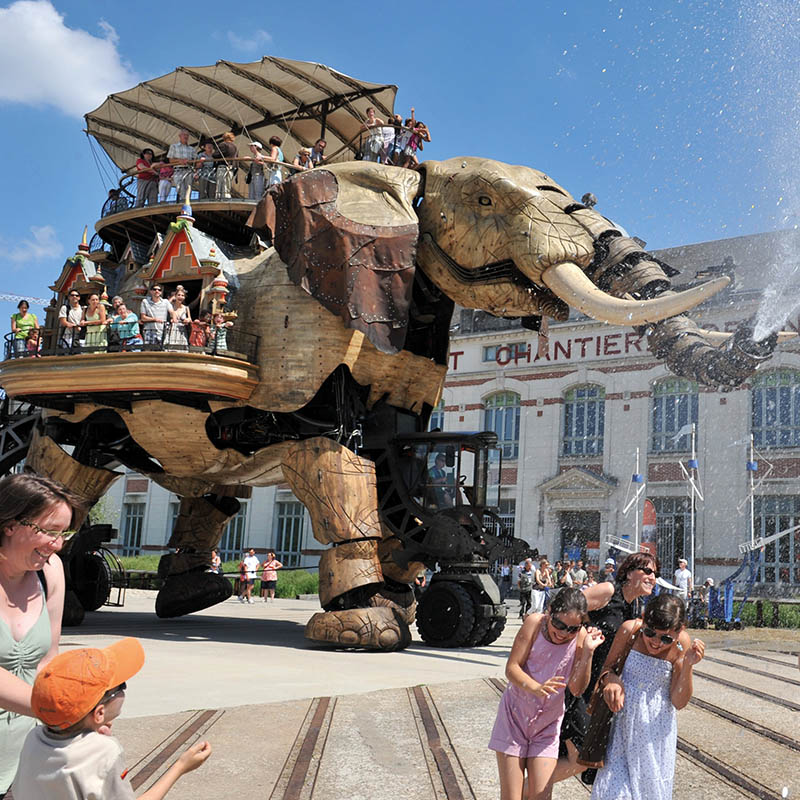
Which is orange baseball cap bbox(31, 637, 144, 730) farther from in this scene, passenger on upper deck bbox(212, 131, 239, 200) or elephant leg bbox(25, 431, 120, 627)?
passenger on upper deck bbox(212, 131, 239, 200)

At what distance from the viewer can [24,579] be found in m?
3.05

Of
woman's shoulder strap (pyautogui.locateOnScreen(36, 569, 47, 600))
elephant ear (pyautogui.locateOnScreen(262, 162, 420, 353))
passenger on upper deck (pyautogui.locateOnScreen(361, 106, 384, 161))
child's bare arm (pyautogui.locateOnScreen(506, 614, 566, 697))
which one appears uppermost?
passenger on upper deck (pyautogui.locateOnScreen(361, 106, 384, 161))

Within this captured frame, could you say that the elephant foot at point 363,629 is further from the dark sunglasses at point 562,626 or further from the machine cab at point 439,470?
the dark sunglasses at point 562,626

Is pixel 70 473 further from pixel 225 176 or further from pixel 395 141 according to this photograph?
pixel 395 141

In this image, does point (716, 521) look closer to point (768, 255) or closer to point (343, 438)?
point (768, 255)

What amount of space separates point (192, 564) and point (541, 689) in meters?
11.0

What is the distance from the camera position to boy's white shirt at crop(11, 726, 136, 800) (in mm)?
2436

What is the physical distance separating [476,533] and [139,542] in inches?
1055

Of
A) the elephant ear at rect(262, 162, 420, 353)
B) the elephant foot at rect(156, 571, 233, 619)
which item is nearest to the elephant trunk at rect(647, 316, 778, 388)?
the elephant ear at rect(262, 162, 420, 353)

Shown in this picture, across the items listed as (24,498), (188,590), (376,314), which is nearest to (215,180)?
(376,314)

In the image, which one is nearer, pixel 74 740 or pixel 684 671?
pixel 74 740

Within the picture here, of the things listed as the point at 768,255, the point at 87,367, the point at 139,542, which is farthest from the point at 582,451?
the point at 87,367

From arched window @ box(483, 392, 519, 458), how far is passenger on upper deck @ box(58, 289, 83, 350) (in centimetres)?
1971

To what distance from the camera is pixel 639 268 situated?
981 cm
